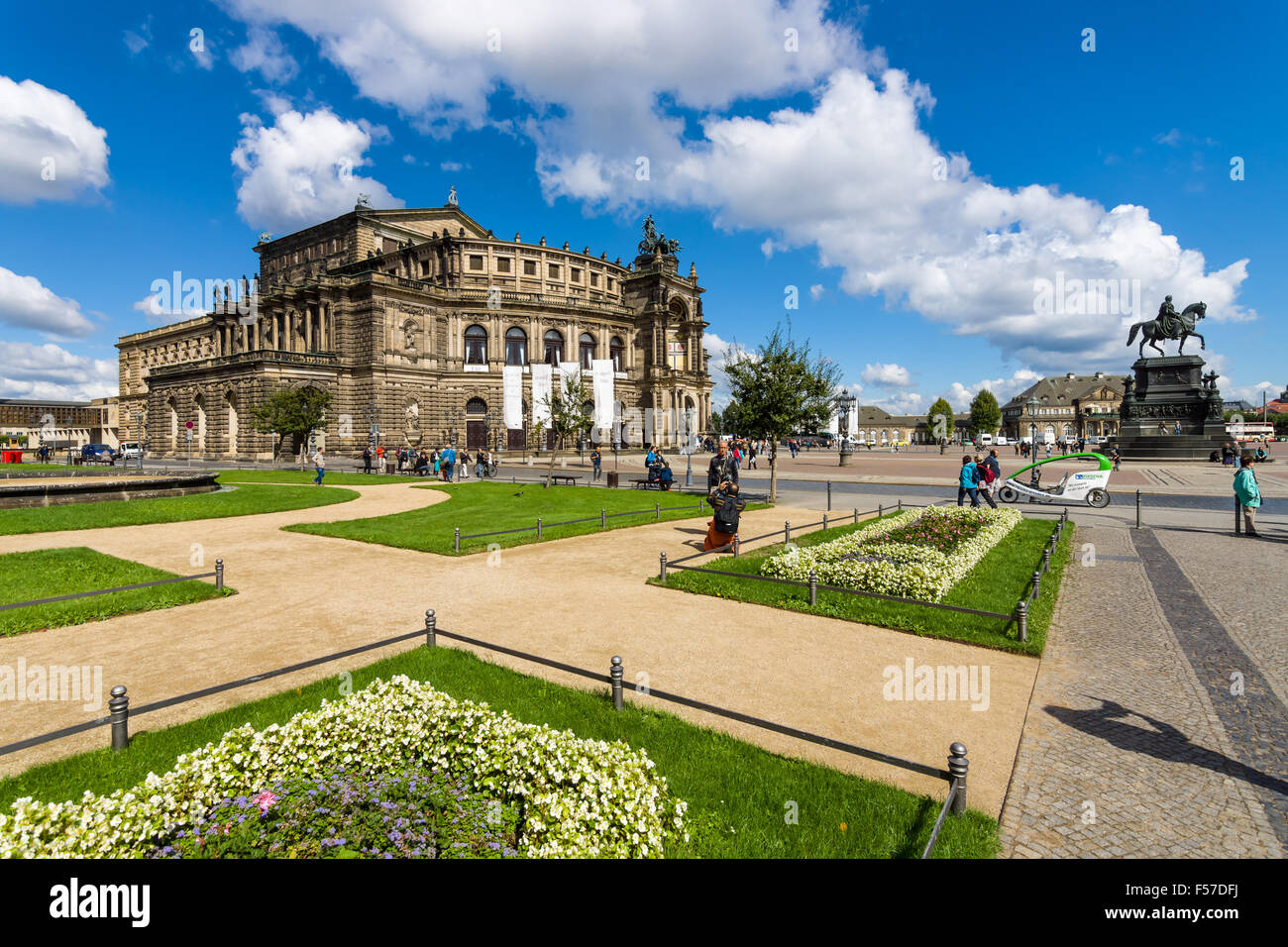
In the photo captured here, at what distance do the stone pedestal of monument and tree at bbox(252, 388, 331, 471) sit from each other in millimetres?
57701

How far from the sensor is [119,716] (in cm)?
479

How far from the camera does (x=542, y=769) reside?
3.77 m

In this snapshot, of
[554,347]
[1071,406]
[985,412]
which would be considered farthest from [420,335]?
[1071,406]

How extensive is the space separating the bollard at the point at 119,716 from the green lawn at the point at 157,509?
1466 centimetres

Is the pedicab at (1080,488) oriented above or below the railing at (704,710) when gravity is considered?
above

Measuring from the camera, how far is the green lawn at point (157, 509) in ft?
52.8

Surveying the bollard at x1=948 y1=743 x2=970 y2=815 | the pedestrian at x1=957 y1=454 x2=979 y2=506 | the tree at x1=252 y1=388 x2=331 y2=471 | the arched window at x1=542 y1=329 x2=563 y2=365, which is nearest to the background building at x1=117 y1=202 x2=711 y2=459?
the arched window at x1=542 y1=329 x2=563 y2=365

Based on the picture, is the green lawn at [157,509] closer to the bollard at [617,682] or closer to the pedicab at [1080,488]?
the bollard at [617,682]

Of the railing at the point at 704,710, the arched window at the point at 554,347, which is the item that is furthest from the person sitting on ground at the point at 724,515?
the arched window at the point at 554,347

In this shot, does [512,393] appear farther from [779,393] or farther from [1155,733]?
[1155,733]

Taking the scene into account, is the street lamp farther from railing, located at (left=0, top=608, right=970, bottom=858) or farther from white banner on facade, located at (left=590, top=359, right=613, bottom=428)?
railing, located at (left=0, top=608, right=970, bottom=858)

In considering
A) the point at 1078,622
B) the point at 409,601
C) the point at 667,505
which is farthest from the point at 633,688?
the point at 667,505

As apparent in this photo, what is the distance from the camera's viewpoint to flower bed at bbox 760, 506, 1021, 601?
922 cm
